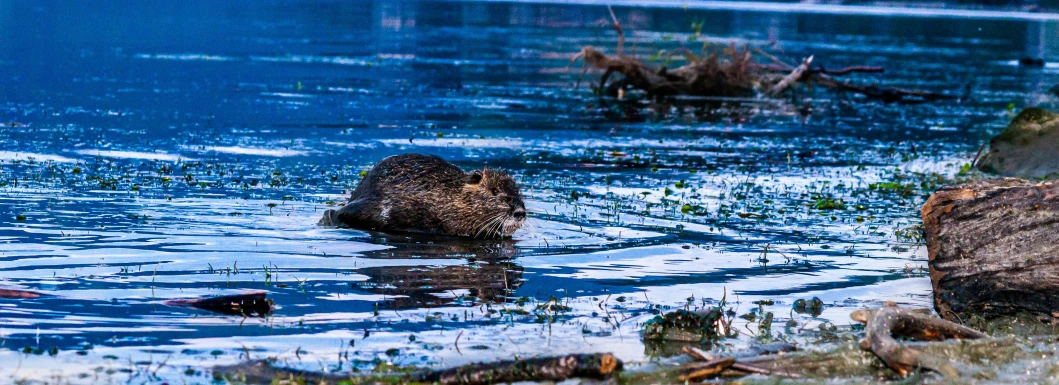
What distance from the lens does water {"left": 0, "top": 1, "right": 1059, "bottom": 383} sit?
367 inches

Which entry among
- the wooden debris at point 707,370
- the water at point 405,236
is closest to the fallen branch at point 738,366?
the wooden debris at point 707,370

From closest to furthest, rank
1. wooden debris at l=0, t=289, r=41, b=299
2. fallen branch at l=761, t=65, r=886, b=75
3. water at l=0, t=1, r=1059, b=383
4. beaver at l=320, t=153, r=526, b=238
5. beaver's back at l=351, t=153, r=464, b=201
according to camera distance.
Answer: water at l=0, t=1, r=1059, b=383
wooden debris at l=0, t=289, r=41, b=299
beaver at l=320, t=153, r=526, b=238
beaver's back at l=351, t=153, r=464, b=201
fallen branch at l=761, t=65, r=886, b=75

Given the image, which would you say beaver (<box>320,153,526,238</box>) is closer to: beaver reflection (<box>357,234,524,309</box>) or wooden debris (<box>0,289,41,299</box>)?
beaver reflection (<box>357,234,524,309</box>)

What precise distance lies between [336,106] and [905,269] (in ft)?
59.7

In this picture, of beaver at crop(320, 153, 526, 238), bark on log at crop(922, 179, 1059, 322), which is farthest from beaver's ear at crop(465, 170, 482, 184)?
bark on log at crop(922, 179, 1059, 322)

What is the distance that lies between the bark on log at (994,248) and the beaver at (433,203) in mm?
4578

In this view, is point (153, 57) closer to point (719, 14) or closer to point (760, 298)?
point (760, 298)

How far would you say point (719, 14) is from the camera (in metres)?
107

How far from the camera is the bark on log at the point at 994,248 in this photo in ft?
33.0

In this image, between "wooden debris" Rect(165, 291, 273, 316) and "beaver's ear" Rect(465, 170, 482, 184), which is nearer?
"wooden debris" Rect(165, 291, 273, 316)

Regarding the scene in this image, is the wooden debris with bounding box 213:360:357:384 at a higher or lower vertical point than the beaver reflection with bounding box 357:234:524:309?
higher

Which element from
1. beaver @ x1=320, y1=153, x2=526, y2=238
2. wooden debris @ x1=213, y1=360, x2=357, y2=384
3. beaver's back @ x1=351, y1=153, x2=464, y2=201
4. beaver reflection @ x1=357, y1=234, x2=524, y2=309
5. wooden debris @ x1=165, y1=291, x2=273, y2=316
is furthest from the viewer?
beaver's back @ x1=351, y1=153, x2=464, y2=201

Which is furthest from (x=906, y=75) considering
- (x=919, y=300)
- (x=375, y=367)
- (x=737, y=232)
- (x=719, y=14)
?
(x=719, y=14)

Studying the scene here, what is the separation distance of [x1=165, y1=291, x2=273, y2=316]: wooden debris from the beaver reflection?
40.1 inches
